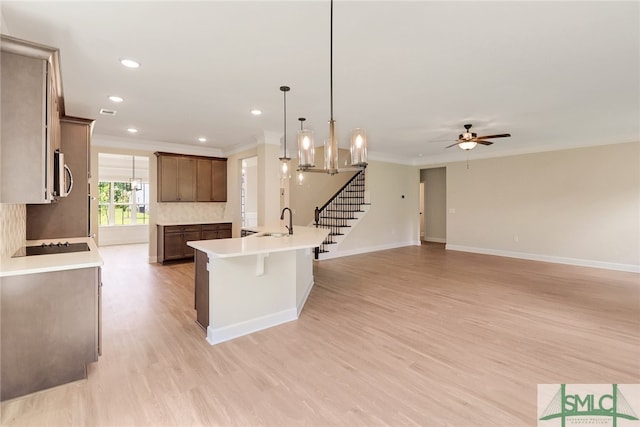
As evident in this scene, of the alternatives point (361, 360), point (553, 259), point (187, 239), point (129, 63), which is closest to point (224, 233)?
point (187, 239)

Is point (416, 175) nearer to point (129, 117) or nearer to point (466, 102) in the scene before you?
point (466, 102)

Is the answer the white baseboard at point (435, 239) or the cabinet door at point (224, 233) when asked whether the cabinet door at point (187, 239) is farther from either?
the white baseboard at point (435, 239)

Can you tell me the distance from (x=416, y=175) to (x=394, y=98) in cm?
569

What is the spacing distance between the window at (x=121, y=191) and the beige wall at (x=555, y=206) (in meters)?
9.81

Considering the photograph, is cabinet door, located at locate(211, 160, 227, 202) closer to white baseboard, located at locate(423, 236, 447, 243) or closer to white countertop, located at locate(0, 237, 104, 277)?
white countertop, located at locate(0, 237, 104, 277)

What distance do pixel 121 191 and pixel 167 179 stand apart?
455 cm

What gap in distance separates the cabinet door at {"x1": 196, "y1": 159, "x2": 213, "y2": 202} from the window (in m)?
3.45

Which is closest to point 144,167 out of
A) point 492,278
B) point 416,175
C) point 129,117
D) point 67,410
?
point 129,117

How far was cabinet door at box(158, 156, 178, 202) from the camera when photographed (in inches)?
258

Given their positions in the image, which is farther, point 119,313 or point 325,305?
point 325,305

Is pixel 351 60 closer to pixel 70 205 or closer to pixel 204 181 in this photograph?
pixel 70 205

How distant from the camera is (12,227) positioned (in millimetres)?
2670

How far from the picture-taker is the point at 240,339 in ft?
9.44

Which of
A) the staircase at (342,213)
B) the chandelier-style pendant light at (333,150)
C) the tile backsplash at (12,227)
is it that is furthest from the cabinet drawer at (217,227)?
the chandelier-style pendant light at (333,150)
